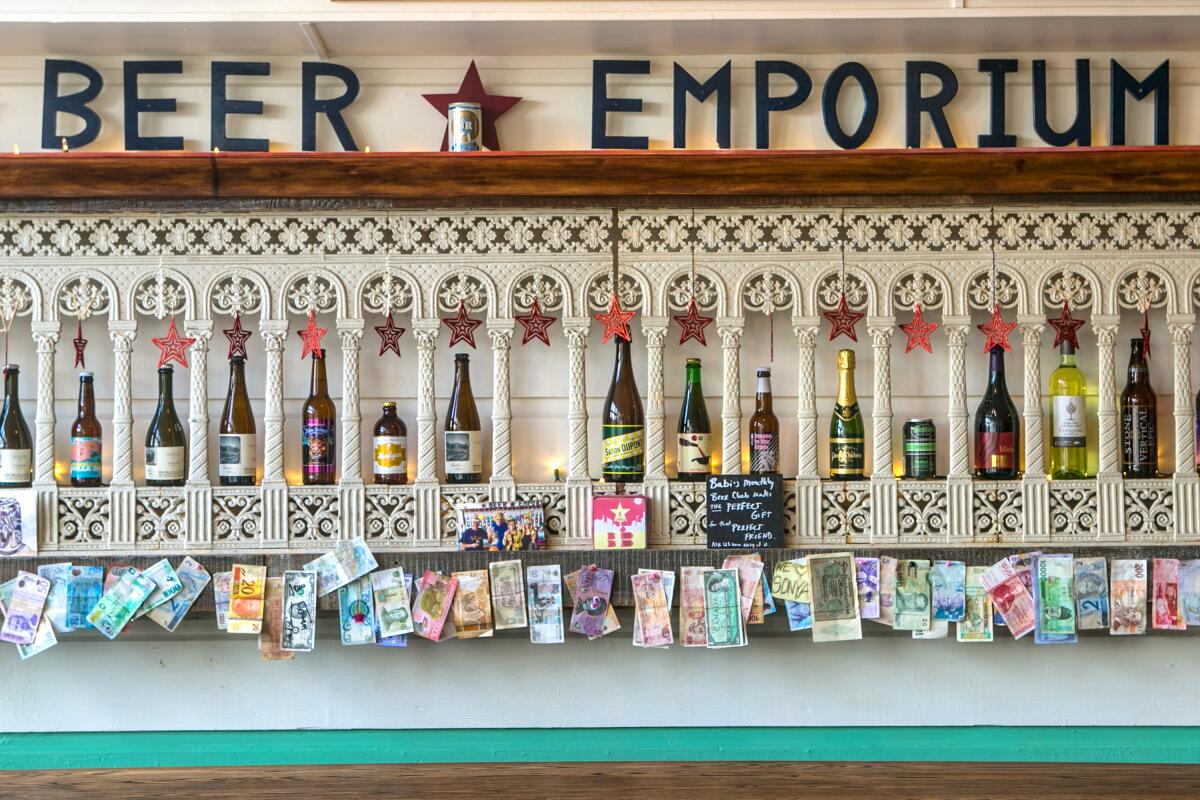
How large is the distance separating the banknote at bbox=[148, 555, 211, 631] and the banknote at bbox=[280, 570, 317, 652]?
169mm

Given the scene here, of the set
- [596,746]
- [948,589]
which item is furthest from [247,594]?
[948,589]

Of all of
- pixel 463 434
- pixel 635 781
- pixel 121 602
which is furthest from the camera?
pixel 463 434

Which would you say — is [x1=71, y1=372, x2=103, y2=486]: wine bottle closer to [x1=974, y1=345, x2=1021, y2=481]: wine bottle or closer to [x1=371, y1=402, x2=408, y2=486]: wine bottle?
[x1=371, y1=402, x2=408, y2=486]: wine bottle

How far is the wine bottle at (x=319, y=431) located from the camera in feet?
7.63

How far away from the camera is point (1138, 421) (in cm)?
234

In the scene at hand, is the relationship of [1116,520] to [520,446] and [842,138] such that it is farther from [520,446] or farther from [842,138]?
[520,446]

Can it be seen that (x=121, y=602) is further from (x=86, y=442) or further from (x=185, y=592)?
(x=86, y=442)

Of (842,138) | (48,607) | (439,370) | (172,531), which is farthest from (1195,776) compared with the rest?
(48,607)

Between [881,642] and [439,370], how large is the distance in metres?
1.17

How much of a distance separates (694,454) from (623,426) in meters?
0.16

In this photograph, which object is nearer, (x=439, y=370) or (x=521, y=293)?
(x=521, y=293)

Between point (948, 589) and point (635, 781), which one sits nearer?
point (635, 781)

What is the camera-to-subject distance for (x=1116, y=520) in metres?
2.28

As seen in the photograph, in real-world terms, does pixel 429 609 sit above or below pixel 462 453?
below
